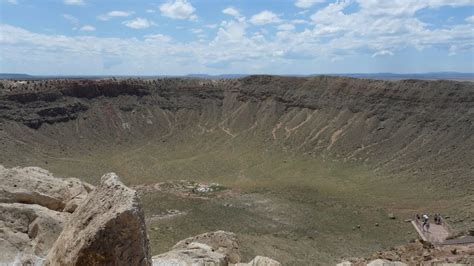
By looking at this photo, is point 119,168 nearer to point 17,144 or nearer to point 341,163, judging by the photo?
point 17,144

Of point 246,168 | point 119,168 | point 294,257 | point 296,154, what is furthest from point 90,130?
point 294,257

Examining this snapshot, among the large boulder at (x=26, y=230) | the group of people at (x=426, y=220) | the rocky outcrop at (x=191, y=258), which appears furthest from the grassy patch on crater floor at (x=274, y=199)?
the large boulder at (x=26, y=230)

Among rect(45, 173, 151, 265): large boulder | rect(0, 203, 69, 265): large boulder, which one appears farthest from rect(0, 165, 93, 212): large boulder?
rect(45, 173, 151, 265): large boulder

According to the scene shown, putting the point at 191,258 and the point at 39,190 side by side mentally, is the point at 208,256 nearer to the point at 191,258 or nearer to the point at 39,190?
the point at 191,258

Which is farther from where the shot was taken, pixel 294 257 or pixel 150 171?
pixel 150 171

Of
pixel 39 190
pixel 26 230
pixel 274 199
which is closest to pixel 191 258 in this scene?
pixel 26 230

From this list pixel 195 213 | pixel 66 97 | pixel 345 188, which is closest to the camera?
pixel 195 213

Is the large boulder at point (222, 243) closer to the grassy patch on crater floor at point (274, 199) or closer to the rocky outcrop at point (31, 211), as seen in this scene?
the rocky outcrop at point (31, 211)
